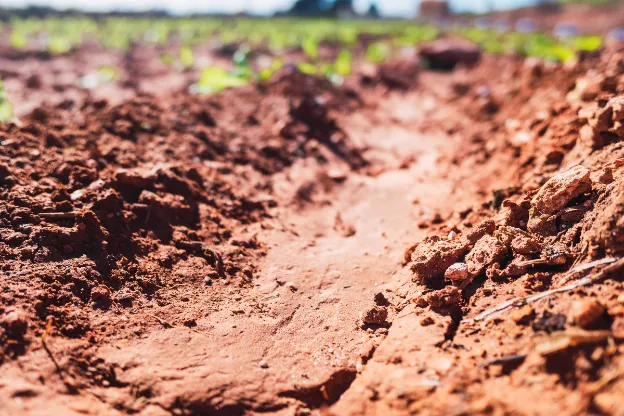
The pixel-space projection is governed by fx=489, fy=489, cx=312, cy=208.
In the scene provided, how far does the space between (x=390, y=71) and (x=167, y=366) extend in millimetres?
6195

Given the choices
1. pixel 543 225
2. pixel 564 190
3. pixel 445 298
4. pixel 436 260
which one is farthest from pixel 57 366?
pixel 564 190

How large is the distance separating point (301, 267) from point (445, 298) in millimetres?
988

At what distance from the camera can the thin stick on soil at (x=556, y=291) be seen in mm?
1897

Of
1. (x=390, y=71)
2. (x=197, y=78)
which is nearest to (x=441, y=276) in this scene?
(x=197, y=78)

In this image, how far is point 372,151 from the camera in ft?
16.3

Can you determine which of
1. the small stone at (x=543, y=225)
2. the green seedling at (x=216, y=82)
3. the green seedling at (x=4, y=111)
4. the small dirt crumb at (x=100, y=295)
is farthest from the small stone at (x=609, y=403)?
the green seedling at (x=216, y=82)

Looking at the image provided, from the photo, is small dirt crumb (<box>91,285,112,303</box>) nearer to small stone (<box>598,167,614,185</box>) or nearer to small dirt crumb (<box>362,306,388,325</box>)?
small dirt crumb (<box>362,306,388,325</box>)

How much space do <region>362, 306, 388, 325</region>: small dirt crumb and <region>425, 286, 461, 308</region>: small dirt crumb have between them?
0.24 m

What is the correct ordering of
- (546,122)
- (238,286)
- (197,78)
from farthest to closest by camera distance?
(197,78)
(546,122)
(238,286)

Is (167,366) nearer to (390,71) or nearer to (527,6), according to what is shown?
(390,71)

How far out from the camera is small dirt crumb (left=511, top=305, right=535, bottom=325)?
6.31ft

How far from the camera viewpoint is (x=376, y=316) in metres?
2.42

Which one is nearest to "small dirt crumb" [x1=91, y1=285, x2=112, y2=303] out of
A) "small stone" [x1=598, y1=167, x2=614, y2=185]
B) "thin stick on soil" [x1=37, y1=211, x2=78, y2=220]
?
"thin stick on soil" [x1=37, y1=211, x2=78, y2=220]

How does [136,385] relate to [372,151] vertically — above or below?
below
